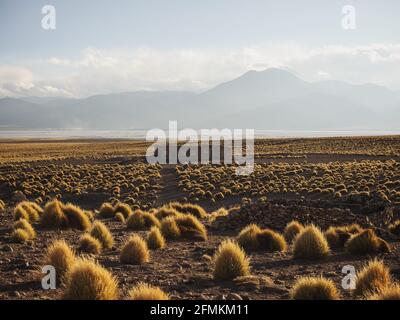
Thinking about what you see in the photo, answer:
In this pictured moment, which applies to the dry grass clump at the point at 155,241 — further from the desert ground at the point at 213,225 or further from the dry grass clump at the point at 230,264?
→ the dry grass clump at the point at 230,264

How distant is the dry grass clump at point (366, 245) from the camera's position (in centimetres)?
1132

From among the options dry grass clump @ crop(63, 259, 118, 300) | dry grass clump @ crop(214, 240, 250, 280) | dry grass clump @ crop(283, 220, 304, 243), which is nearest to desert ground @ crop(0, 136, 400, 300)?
dry grass clump @ crop(214, 240, 250, 280)

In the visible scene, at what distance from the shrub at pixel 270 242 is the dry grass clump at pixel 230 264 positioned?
10.2ft

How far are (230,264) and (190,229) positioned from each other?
5.32 metres

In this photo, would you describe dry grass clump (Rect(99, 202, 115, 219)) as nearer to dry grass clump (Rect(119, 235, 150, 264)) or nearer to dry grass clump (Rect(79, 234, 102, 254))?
dry grass clump (Rect(79, 234, 102, 254))

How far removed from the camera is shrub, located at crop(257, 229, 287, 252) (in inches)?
466

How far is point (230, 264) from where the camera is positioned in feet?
28.7

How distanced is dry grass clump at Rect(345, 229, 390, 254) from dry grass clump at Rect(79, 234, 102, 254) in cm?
680

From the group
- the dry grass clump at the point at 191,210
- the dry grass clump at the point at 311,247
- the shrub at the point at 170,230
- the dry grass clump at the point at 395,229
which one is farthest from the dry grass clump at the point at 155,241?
the dry grass clump at the point at 395,229

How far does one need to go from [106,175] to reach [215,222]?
92.4 feet

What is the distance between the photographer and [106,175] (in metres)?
43.0
